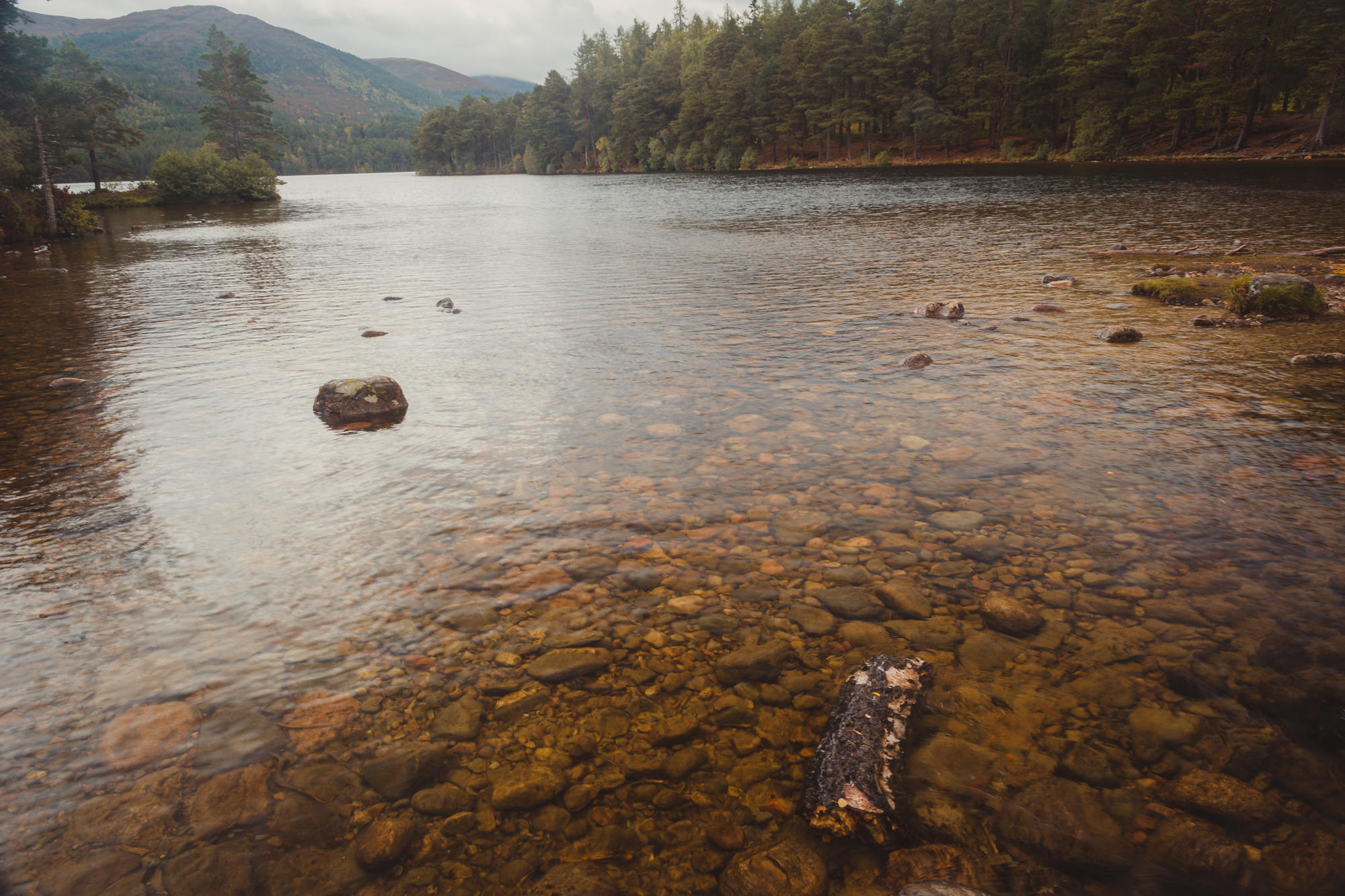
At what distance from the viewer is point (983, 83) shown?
98188 millimetres

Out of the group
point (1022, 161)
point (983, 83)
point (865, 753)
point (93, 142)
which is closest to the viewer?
point (865, 753)

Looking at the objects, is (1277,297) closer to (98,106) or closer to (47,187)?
(47,187)

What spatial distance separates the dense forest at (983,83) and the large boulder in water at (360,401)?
8827 centimetres

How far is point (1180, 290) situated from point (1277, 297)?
8.37 feet

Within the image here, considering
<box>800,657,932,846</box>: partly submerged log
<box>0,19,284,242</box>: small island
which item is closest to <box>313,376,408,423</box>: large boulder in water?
<box>800,657,932,846</box>: partly submerged log

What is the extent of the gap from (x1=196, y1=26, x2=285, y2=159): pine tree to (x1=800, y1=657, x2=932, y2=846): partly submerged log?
142565 millimetres

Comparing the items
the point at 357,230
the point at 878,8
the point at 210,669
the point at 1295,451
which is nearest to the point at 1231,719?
the point at 1295,451

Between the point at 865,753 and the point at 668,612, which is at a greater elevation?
the point at 865,753

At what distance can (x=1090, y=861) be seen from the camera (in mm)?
3721

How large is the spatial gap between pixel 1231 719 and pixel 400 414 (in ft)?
38.3

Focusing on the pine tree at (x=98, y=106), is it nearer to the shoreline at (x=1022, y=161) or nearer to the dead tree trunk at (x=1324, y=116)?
the shoreline at (x=1022, y=161)

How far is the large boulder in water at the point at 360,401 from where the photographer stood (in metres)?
11.6

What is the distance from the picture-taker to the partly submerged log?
3.96 m

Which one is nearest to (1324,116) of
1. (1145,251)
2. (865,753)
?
(1145,251)
